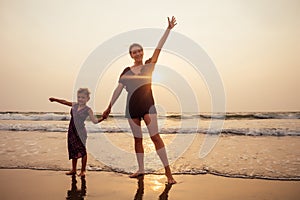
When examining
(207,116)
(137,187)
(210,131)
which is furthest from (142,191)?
(207,116)

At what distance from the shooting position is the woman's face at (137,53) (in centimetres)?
434

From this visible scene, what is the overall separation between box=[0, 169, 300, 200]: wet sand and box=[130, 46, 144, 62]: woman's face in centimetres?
179

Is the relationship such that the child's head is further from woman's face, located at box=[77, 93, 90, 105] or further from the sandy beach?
the sandy beach

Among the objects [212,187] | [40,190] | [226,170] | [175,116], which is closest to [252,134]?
[226,170]

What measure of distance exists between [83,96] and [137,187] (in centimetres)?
176

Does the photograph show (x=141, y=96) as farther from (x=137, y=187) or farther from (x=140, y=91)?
(x=137, y=187)

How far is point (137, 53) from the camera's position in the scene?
434 cm

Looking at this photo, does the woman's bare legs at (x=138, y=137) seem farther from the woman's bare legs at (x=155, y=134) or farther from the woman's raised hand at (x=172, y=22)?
the woman's raised hand at (x=172, y=22)

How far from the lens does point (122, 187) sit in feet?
13.0

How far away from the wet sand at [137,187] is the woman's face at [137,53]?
5.88ft

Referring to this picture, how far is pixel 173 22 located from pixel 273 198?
8.41ft

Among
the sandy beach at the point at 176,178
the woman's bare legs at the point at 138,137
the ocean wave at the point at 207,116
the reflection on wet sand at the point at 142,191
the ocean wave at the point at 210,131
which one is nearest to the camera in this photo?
the reflection on wet sand at the point at 142,191

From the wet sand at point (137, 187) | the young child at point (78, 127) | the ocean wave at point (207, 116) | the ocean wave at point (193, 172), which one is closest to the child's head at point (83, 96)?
the young child at point (78, 127)

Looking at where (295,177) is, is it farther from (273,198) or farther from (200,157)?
(200,157)
